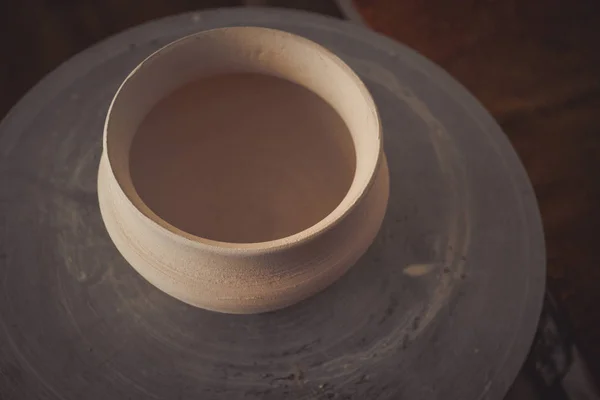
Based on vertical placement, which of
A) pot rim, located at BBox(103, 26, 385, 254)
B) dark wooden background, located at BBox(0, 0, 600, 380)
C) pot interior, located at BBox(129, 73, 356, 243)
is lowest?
pot rim, located at BBox(103, 26, 385, 254)

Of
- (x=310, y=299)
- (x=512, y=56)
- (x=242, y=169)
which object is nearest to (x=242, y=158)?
(x=242, y=169)

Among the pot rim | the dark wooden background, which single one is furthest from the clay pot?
the dark wooden background

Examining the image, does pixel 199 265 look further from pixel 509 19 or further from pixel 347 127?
pixel 509 19

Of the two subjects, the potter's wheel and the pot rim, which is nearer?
the pot rim

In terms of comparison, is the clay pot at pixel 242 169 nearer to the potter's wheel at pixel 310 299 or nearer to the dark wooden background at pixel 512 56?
the potter's wheel at pixel 310 299

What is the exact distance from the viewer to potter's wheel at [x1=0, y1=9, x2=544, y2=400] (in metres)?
0.65

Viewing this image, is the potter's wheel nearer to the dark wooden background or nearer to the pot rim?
the pot rim

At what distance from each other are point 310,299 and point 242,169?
0.80 ft

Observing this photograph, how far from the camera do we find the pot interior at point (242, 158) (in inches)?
29.2

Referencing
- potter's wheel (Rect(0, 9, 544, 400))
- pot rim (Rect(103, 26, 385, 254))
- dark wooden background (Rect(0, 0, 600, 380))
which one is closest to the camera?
pot rim (Rect(103, 26, 385, 254))

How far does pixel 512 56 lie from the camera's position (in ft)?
4.41

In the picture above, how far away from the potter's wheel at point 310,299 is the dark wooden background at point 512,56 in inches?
17.0

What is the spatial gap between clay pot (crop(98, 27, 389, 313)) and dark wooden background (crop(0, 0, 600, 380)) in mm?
540

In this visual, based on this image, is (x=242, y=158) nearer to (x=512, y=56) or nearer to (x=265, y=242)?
→ (x=265, y=242)
